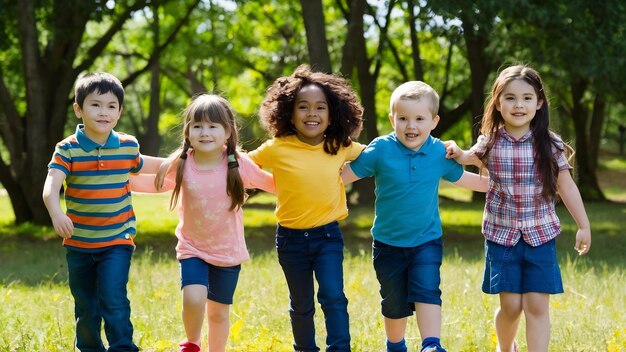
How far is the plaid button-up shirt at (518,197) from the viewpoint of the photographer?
534 centimetres

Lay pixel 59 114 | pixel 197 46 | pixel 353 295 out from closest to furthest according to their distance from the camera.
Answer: pixel 353 295
pixel 59 114
pixel 197 46

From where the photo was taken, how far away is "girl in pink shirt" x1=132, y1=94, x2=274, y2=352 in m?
5.48

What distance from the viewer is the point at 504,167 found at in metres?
5.42

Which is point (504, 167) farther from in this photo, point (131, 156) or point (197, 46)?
point (197, 46)

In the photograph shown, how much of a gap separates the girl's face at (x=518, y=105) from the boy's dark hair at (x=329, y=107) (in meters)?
0.93

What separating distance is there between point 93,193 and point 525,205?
100 inches

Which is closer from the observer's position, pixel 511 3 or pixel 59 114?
pixel 511 3

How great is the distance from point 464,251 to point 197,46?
15.7m

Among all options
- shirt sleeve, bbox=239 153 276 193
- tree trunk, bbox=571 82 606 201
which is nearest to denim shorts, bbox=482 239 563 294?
shirt sleeve, bbox=239 153 276 193

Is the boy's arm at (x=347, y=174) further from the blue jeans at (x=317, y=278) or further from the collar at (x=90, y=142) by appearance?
the collar at (x=90, y=142)

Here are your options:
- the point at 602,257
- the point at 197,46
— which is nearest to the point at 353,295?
the point at 602,257

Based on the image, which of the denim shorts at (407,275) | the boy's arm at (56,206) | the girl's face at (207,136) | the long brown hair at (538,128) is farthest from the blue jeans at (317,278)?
the boy's arm at (56,206)

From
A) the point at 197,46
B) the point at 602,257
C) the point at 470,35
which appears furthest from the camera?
the point at 197,46

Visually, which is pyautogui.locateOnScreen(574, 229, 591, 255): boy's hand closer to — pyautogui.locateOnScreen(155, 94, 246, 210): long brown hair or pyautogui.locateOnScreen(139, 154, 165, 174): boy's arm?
pyautogui.locateOnScreen(155, 94, 246, 210): long brown hair
